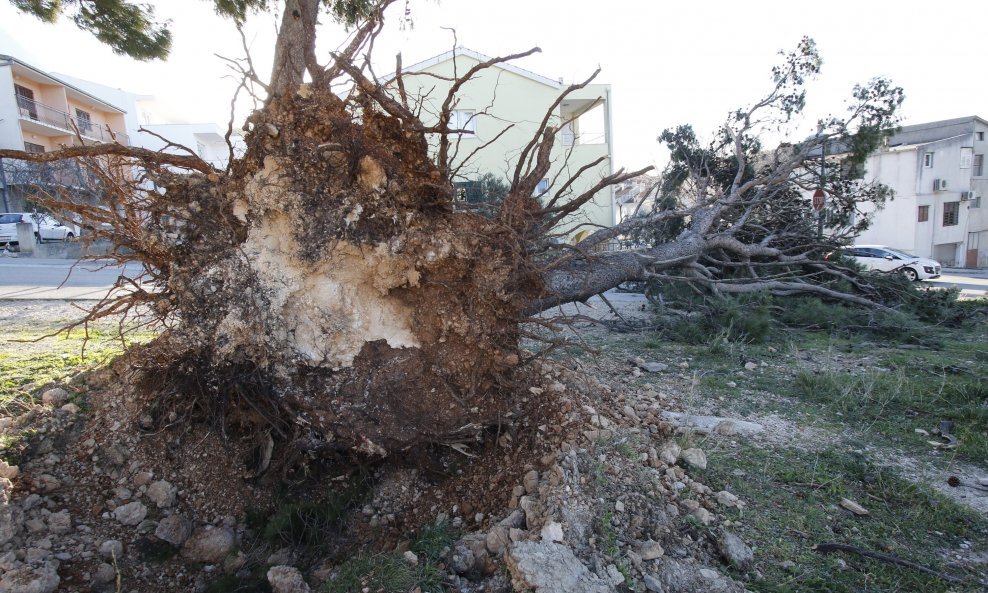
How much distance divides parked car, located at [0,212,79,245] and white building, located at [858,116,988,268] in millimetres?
31951

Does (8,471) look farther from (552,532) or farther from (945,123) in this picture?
(945,123)

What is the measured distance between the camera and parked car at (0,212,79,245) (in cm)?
1560

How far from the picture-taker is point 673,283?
24.4 ft

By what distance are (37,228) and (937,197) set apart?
119ft

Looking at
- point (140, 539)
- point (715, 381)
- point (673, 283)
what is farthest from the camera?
point (673, 283)

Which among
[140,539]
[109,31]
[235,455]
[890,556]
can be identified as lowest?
[890,556]

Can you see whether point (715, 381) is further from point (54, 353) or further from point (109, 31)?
point (109, 31)

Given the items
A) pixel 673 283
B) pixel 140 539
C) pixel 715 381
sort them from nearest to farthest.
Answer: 1. pixel 140 539
2. pixel 715 381
3. pixel 673 283

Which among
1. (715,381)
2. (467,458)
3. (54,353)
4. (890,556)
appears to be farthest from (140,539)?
(715,381)

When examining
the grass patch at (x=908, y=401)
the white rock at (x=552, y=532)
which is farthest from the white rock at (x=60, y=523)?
the grass patch at (x=908, y=401)

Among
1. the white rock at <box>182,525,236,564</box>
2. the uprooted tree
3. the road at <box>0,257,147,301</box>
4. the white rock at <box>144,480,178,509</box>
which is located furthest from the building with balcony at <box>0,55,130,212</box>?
the white rock at <box>182,525,236,564</box>

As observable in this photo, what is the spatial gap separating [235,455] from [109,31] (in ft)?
14.6

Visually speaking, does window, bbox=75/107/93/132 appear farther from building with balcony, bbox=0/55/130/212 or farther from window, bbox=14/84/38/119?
window, bbox=14/84/38/119

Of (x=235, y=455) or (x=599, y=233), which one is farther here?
(x=599, y=233)
